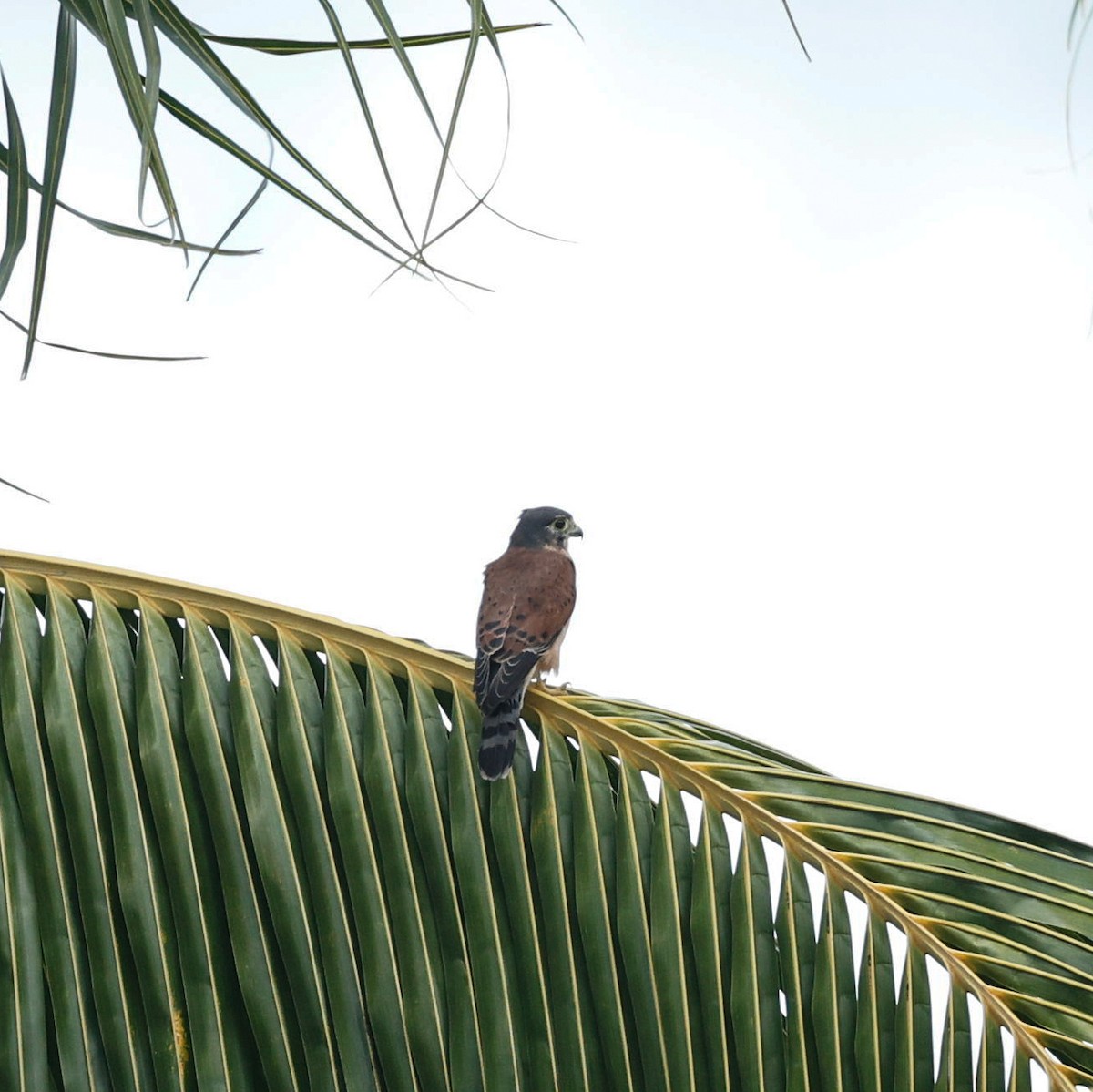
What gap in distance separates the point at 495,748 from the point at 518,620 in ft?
4.26

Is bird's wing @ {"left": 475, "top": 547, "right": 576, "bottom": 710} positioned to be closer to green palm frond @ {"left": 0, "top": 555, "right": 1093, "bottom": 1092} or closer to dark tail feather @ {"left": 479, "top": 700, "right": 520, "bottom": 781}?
dark tail feather @ {"left": 479, "top": 700, "right": 520, "bottom": 781}

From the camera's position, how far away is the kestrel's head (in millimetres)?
4730

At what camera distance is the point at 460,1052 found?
2.00 meters

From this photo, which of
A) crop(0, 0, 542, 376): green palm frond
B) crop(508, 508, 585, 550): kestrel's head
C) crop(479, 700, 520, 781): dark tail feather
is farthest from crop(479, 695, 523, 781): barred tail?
crop(508, 508, 585, 550): kestrel's head

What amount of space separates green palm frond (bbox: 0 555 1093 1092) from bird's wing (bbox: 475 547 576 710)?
0.28 metres

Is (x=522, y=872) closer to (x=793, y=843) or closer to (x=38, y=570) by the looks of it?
(x=793, y=843)

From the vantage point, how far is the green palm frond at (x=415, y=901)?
195 centimetres

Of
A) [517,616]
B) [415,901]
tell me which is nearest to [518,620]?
[517,616]

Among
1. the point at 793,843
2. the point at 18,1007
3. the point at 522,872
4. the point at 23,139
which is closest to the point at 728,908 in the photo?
the point at 793,843

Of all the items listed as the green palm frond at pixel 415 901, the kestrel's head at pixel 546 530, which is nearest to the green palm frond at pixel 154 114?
the green palm frond at pixel 415 901

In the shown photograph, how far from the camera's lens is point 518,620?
3.53 m

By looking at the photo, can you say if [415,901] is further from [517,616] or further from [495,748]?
[517,616]

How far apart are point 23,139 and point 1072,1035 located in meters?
2.08

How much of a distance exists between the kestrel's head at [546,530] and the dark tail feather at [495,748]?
240cm
